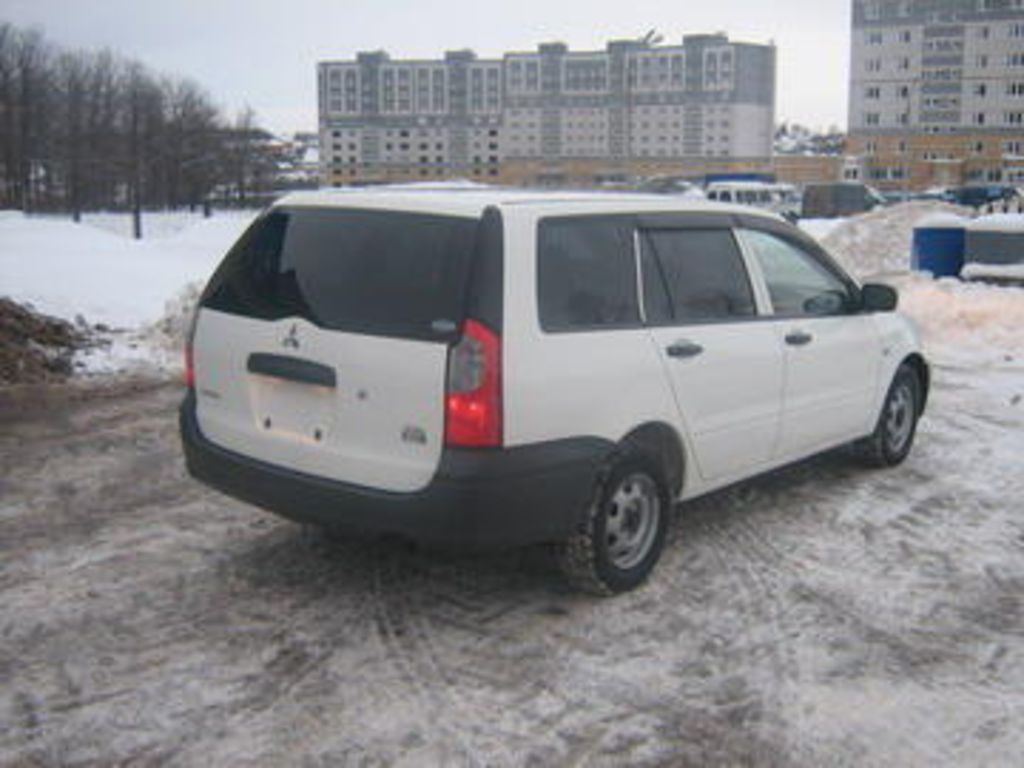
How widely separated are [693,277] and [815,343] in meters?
1.09

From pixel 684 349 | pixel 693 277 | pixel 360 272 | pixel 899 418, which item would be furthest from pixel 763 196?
pixel 360 272

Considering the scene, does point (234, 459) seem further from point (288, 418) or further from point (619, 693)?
point (619, 693)

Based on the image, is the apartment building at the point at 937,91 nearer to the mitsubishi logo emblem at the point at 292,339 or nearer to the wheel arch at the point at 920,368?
the wheel arch at the point at 920,368

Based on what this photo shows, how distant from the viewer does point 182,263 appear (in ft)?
52.1

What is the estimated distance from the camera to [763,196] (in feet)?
167


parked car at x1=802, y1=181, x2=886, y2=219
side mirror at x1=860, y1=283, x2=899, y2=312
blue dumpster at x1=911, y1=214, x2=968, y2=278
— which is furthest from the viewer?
parked car at x1=802, y1=181, x2=886, y2=219

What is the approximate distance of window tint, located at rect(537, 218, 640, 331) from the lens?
14.8ft

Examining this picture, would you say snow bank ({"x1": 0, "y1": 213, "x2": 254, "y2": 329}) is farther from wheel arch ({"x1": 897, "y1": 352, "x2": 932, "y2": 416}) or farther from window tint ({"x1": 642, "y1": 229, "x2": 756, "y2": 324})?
window tint ({"x1": 642, "y1": 229, "x2": 756, "y2": 324})

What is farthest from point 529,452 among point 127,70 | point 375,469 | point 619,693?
point 127,70

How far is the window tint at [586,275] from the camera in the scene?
14.8 ft

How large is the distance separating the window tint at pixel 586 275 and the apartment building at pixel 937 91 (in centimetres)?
10315

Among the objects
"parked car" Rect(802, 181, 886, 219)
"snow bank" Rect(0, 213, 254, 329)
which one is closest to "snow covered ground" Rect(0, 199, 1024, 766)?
"snow bank" Rect(0, 213, 254, 329)

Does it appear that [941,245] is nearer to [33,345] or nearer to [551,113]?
[33,345]

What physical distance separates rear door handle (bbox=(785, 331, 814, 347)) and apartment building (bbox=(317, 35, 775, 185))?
11327cm
